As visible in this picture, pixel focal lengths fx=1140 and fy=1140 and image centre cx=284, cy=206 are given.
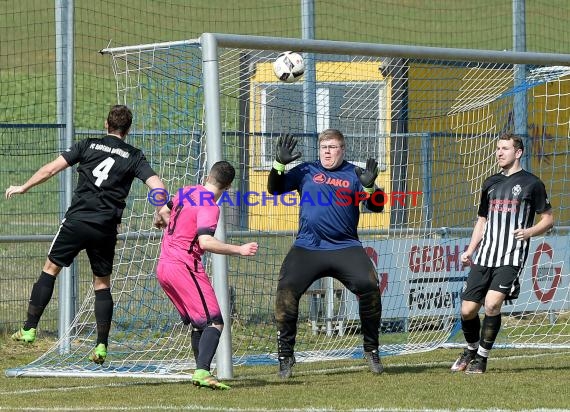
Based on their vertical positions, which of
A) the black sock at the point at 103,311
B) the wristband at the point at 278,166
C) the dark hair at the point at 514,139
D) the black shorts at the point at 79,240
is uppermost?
the dark hair at the point at 514,139

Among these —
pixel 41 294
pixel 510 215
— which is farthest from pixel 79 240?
pixel 510 215

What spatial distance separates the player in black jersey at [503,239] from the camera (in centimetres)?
955

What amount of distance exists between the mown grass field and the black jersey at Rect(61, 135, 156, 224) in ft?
4.62

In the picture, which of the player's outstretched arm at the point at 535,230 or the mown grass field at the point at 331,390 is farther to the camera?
the player's outstretched arm at the point at 535,230

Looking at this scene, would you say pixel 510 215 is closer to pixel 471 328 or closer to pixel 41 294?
pixel 471 328

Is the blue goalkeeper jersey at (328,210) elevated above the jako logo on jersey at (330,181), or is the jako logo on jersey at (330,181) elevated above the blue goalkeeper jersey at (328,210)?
the jako logo on jersey at (330,181)

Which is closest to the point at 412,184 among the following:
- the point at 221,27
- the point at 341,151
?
the point at 341,151

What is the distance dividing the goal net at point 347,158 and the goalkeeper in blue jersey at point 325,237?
1.80 feet

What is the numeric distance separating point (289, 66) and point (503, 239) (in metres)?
2.37

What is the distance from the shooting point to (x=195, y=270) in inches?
335

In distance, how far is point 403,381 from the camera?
9.10 m

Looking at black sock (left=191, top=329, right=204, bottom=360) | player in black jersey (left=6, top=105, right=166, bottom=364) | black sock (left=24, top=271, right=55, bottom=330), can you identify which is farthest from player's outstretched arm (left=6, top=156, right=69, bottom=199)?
black sock (left=191, top=329, right=204, bottom=360)

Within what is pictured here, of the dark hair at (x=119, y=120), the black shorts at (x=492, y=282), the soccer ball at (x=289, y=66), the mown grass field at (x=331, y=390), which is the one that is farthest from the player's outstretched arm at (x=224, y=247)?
the black shorts at (x=492, y=282)

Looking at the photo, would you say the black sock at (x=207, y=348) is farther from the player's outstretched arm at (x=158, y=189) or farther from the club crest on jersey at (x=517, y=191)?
the club crest on jersey at (x=517, y=191)
